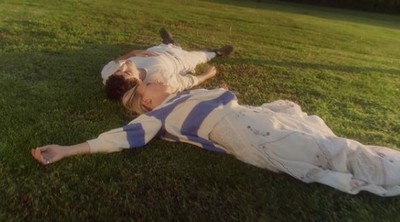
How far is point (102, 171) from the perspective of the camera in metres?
3.46

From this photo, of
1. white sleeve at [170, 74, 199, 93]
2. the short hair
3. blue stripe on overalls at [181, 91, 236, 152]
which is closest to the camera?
blue stripe on overalls at [181, 91, 236, 152]

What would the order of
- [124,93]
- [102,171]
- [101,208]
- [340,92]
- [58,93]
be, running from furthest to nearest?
1. [340,92]
2. [58,93]
3. [124,93]
4. [102,171]
5. [101,208]

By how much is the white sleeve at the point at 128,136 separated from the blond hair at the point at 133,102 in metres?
0.47

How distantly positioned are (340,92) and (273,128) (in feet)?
11.7

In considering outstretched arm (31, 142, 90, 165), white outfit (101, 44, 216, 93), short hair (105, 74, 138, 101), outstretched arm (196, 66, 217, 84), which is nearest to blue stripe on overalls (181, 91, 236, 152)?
outstretched arm (31, 142, 90, 165)

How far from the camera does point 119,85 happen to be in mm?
4645

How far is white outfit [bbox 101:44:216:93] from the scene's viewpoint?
540 cm

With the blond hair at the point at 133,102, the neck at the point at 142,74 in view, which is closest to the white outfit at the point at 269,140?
the blond hair at the point at 133,102

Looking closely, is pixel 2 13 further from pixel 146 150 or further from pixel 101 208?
pixel 101 208

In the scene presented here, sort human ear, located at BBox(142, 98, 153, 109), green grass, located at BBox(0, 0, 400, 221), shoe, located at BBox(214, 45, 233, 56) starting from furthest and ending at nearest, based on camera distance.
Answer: shoe, located at BBox(214, 45, 233, 56)
human ear, located at BBox(142, 98, 153, 109)
green grass, located at BBox(0, 0, 400, 221)

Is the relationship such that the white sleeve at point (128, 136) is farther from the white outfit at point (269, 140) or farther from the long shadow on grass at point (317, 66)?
the long shadow on grass at point (317, 66)

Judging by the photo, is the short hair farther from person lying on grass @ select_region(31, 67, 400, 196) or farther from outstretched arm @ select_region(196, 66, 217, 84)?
outstretched arm @ select_region(196, 66, 217, 84)

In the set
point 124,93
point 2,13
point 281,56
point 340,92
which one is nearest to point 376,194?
point 124,93

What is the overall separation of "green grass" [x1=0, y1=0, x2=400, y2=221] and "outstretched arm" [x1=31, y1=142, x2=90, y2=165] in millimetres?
55
